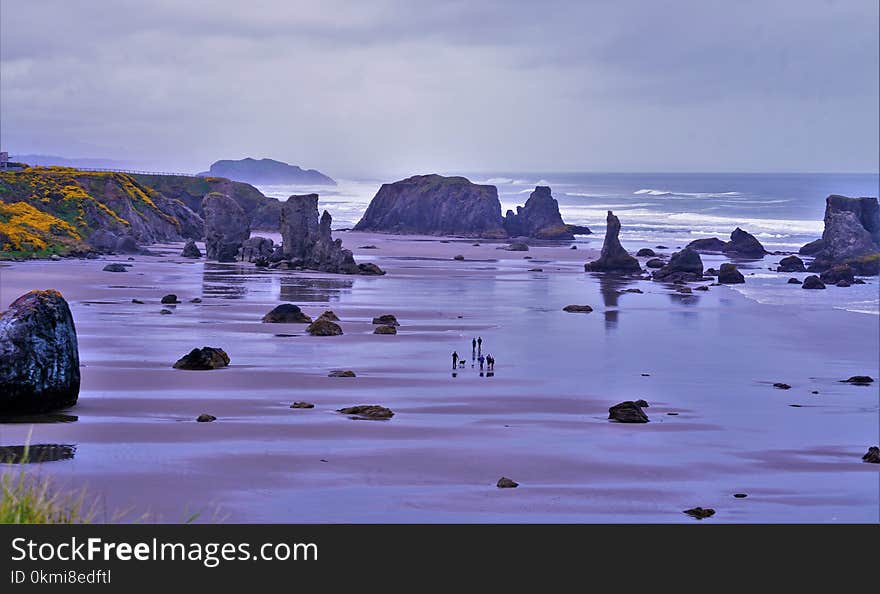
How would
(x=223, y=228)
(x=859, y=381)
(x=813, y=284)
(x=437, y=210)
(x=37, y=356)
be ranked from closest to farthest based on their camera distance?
(x=37, y=356) < (x=859, y=381) < (x=813, y=284) < (x=223, y=228) < (x=437, y=210)

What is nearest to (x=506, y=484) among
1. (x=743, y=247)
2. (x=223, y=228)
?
(x=223, y=228)

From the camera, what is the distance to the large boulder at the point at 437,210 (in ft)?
562

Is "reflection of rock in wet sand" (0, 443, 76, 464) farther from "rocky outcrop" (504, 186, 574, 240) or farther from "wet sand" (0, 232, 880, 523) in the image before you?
"rocky outcrop" (504, 186, 574, 240)

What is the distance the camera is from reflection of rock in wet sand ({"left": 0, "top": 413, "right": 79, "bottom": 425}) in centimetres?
2870

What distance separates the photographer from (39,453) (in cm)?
2520

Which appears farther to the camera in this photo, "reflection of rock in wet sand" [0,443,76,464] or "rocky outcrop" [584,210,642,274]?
"rocky outcrop" [584,210,642,274]

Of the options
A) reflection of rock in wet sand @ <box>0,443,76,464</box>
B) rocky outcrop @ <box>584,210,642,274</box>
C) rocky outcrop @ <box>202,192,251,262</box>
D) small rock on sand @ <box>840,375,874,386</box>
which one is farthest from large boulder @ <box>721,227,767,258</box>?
reflection of rock in wet sand @ <box>0,443,76,464</box>

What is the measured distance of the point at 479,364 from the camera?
42750 millimetres

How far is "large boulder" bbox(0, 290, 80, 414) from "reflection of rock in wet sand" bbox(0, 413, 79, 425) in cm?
23

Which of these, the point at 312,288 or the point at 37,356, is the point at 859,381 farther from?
the point at 312,288

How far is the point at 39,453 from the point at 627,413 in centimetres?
1516

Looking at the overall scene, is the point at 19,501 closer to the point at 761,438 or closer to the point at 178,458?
the point at 178,458

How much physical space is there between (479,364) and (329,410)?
11654 millimetres
